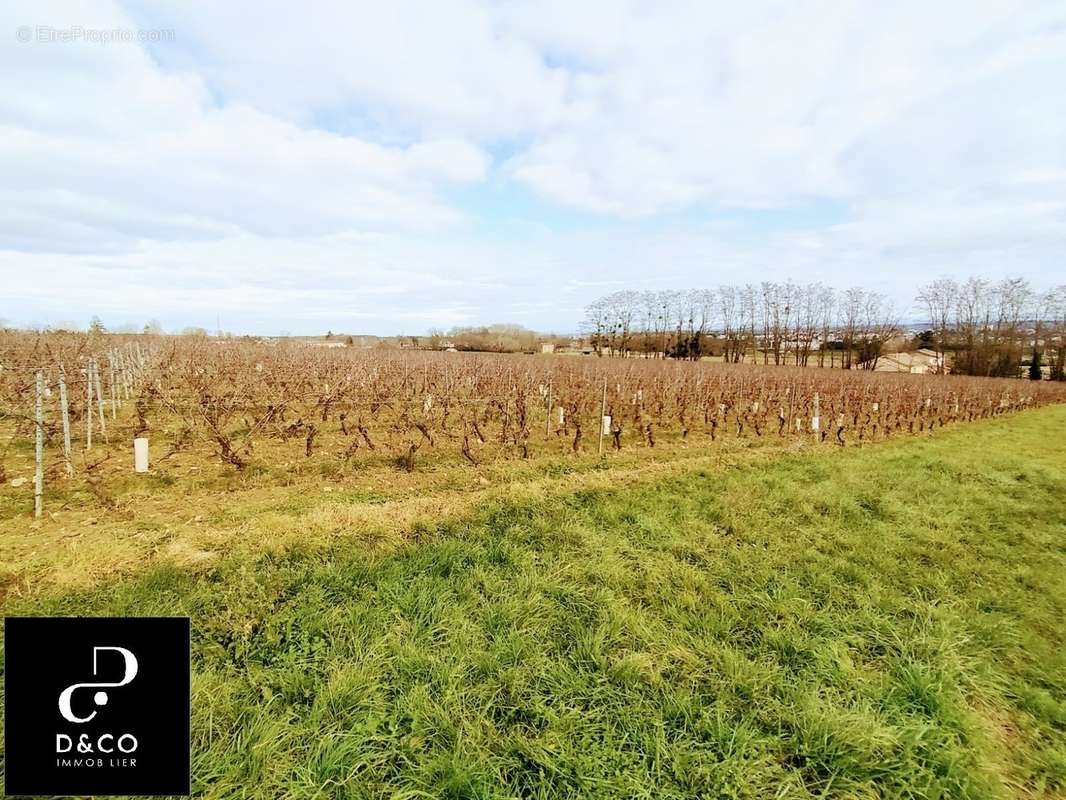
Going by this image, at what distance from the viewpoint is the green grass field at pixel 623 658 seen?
1.91 metres

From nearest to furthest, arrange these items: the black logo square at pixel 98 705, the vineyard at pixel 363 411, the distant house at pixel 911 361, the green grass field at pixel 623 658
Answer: the black logo square at pixel 98 705
the green grass field at pixel 623 658
the vineyard at pixel 363 411
the distant house at pixel 911 361

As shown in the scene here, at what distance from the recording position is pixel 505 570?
3449 millimetres

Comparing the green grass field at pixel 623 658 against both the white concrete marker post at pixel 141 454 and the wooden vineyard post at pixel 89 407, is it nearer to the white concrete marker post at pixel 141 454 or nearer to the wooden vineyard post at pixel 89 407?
the white concrete marker post at pixel 141 454

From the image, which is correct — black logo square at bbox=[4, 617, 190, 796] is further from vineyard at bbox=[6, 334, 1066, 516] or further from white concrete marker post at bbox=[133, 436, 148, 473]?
white concrete marker post at bbox=[133, 436, 148, 473]

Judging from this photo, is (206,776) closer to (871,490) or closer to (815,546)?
(815,546)

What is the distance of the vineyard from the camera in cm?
757

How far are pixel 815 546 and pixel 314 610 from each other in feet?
14.1

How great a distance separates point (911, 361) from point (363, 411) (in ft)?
168

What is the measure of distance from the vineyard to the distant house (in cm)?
2035

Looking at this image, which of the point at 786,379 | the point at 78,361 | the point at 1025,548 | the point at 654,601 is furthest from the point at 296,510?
the point at 786,379

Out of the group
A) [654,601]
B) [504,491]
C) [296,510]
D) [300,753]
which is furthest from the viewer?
[504,491]

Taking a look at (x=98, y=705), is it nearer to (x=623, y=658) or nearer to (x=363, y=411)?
(x=623, y=658)

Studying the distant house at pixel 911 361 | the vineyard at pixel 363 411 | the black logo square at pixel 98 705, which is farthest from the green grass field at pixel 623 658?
the distant house at pixel 911 361

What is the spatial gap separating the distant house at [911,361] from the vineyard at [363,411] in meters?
20.4
